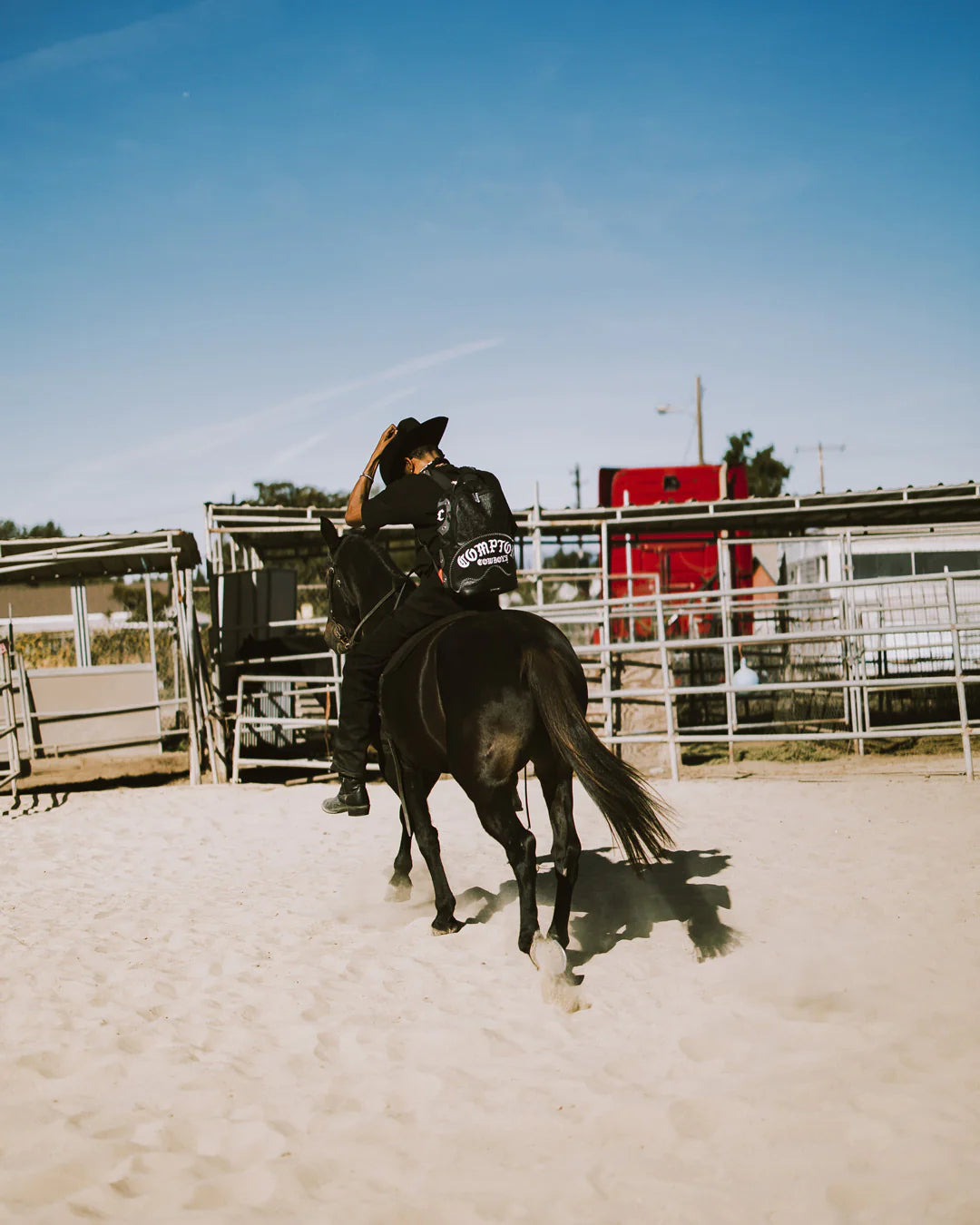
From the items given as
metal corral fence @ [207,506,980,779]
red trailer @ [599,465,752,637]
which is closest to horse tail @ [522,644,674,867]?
metal corral fence @ [207,506,980,779]

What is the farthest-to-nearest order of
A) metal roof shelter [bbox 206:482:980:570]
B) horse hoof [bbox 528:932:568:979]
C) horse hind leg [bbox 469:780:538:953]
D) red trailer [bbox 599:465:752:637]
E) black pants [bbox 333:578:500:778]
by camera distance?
red trailer [bbox 599:465:752:637] < metal roof shelter [bbox 206:482:980:570] < black pants [bbox 333:578:500:778] < horse hind leg [bbox 469:780:538:953] < horse hoof [bbox 528:932:568:979]

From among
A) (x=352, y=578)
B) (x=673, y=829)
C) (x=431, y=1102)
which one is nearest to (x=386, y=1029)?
(x=431, y=1102)

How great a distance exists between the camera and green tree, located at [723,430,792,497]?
36.4m

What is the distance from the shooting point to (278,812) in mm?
8727

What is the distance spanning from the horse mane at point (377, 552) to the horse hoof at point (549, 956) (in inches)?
84.5

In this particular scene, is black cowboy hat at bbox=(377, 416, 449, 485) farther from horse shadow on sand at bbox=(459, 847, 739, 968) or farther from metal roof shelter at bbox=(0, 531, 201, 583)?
metal roof shelter at bbox=(0, 531, 201, 583)

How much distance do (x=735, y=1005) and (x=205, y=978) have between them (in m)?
2.29

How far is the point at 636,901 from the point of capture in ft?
17.7

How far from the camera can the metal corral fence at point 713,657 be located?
10750 millimetres

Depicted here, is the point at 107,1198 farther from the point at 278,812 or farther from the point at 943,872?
the point at 278,812

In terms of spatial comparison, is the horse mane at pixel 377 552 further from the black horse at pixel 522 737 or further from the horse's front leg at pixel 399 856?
the horse's front leg at pixel 399 856

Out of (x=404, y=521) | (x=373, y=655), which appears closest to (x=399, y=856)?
(x=373, y=655)

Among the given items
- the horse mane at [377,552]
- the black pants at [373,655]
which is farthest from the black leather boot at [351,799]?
the horse mane at [377,552]

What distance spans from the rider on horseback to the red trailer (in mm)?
10619
